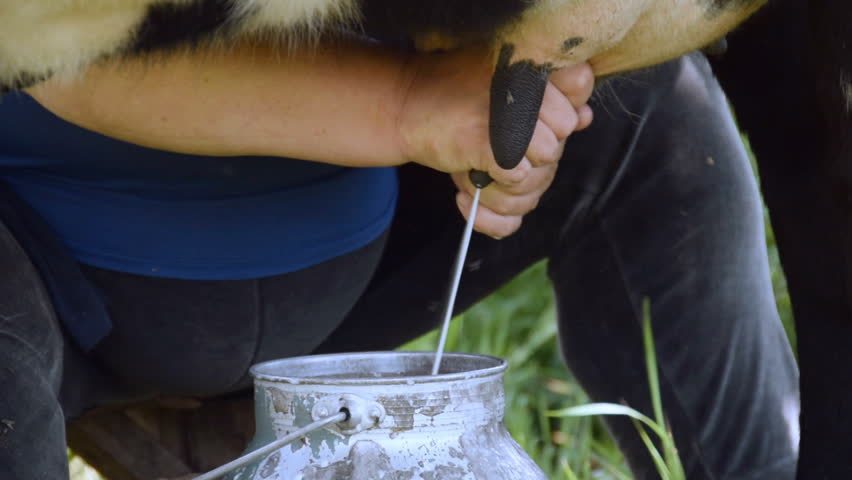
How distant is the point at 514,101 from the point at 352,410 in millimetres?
202

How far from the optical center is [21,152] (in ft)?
2.66

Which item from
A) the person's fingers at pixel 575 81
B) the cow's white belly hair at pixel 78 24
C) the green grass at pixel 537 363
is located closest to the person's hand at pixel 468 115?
the person's fingers at pixel 575 81

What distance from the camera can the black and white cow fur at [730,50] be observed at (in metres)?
0.62

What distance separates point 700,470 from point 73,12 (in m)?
0.67

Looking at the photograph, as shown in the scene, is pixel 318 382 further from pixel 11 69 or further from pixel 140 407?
pixel 140 407

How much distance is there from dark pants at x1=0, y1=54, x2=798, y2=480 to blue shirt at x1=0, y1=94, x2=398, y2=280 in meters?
0.06

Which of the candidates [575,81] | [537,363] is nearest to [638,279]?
[575,81]

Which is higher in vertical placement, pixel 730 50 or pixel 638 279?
pixel 730 50

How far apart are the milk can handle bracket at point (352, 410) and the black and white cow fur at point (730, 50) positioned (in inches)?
8.2

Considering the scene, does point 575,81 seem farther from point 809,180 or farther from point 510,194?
point 809,180

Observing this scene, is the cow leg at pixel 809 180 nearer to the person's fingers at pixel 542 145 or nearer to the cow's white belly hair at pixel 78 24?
the person's fingers at pixel 542 145

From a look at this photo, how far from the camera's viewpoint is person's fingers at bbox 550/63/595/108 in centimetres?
72

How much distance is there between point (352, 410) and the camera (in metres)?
0.62

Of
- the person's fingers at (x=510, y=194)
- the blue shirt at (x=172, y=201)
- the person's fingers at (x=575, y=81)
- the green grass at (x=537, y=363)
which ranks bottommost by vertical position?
the green grass at (x=537, y=363)
